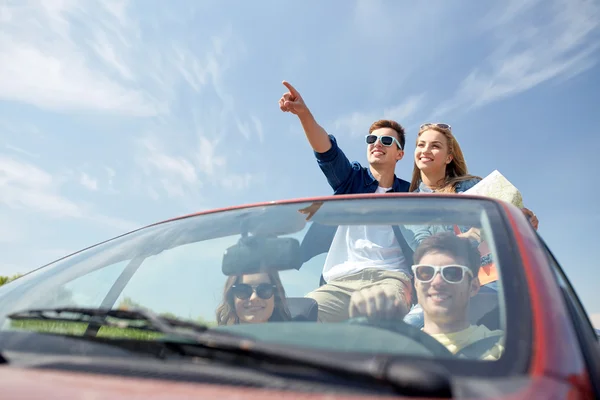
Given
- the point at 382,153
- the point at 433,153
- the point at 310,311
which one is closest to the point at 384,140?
the point at 382,153

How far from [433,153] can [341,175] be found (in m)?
0.74

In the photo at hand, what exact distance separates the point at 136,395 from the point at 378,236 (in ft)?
4.85

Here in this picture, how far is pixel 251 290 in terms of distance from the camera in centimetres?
191

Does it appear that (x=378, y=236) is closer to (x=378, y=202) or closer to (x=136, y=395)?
(x=378, y=202)

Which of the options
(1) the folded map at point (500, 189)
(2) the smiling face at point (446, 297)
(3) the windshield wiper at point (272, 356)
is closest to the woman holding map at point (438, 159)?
(1) the folded map at point (500, 189)

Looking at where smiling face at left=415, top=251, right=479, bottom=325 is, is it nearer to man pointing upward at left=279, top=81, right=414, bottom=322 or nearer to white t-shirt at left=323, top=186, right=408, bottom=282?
man pointing upward at left=279, top=81, right=414, bottom=322

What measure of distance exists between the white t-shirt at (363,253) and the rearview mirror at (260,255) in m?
0.30

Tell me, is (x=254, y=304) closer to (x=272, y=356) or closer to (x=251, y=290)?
(x=251, y=290)

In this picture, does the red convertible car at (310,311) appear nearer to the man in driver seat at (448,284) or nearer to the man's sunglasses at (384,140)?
the man in driver seat at (448,284)

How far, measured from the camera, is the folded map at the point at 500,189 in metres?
2.66

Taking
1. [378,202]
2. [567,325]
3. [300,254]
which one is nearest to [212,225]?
[300,254]

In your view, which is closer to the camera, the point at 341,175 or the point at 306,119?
the point at 306,119

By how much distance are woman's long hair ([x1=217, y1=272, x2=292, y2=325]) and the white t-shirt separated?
35 centimetres

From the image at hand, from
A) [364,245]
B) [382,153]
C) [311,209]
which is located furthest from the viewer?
[382,153]
